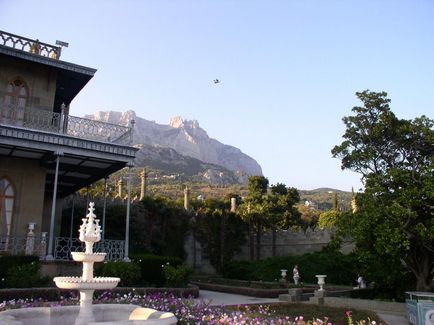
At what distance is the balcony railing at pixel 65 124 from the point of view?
15.7 meters

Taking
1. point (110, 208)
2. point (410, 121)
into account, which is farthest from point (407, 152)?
point (110, 208)

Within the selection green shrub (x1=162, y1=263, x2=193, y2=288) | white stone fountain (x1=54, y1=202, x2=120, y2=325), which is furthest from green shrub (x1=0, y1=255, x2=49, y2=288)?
white stone fountain (x1=54, y1=202, x2=120, y2=325)

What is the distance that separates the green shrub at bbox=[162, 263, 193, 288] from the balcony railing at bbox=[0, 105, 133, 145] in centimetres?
481

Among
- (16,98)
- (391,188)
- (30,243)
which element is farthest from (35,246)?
(391,188)

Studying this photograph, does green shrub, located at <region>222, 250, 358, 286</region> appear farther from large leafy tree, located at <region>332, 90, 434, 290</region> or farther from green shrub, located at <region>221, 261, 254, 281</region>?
large leafy tree, located at <region>332, 90, 434, 290</region>

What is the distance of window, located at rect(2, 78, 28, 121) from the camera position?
1633 cm

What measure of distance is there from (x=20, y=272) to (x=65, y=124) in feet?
19.3

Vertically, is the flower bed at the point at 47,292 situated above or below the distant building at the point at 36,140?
below

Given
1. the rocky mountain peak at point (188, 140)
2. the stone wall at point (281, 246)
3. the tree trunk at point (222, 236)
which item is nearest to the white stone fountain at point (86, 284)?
the stone wall at point (281, 246)

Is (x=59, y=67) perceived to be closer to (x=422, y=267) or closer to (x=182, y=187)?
(x=422, y=267)

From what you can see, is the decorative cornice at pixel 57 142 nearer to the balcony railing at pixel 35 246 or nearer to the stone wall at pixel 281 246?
the balcony railing at pixel 35 246

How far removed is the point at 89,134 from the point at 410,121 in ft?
36.0

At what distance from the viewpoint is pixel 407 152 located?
14.0 m

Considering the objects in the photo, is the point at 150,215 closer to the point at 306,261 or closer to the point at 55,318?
the point at 306,261
